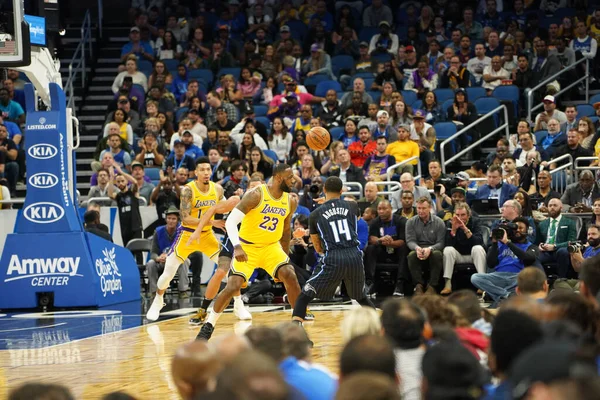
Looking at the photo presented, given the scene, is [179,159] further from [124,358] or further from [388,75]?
[124,358]

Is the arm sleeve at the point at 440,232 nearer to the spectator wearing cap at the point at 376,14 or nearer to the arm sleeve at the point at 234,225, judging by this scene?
the arm sleeve at the point at 234,225

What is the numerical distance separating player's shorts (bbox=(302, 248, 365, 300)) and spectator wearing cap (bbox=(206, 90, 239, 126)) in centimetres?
1130

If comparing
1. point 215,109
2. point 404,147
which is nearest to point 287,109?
point 215,109

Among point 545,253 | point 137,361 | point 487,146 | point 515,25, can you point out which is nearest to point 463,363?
point 137,361

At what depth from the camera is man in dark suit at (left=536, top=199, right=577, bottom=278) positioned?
1544cm

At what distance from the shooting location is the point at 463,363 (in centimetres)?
427

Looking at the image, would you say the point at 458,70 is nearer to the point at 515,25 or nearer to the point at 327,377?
the point at 515,25

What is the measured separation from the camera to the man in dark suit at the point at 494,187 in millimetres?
16703

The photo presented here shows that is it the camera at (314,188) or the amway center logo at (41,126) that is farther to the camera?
the camera at (314,188)

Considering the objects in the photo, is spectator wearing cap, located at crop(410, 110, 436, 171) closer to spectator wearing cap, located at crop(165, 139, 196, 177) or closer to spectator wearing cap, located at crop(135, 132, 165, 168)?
spectator wearing cap, located at crop(165, 139, 196, 177)

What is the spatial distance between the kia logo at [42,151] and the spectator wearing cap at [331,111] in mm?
6499

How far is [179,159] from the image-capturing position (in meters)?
20.2

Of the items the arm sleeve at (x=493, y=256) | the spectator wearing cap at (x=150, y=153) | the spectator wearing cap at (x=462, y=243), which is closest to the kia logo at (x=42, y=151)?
the spectator wearing cap at (x=150, y=153)

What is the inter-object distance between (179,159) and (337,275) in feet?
33.2
